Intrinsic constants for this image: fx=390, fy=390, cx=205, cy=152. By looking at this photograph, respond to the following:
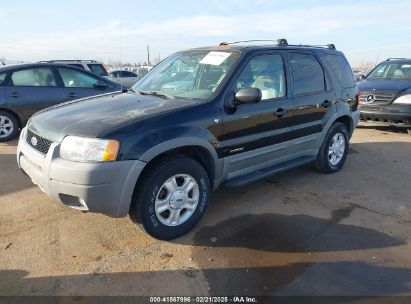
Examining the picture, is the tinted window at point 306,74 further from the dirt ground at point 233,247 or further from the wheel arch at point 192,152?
the wheel arch at point 192,152

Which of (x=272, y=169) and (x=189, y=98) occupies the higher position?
(x=189, y=98)

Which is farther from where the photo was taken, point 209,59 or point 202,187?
point 209,59

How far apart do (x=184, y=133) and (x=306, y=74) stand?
7.43 feet

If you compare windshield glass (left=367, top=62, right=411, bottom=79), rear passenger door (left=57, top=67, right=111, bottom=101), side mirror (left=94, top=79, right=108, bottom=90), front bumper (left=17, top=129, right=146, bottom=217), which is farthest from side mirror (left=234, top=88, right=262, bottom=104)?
windshield glass (left=367, top=62, right=411, bottom=79)

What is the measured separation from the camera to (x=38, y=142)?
3.60 metres

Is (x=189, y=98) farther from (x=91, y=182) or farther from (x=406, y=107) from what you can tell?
(x=406, y=107)

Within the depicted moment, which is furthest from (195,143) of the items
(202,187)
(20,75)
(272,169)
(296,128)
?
(20,75)

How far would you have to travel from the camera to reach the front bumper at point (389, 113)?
8.35 meters

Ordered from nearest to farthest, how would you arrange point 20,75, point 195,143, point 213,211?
1. point 195,143
2. point 213,211
3. point 20,75

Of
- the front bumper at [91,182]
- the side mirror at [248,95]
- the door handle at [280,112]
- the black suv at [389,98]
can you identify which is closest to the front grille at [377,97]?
the black suv at [389,98]

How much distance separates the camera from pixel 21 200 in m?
4.55

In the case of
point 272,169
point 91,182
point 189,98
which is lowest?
point 272,169

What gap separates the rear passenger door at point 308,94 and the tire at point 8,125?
5.57m

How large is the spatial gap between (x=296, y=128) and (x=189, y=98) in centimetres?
155
